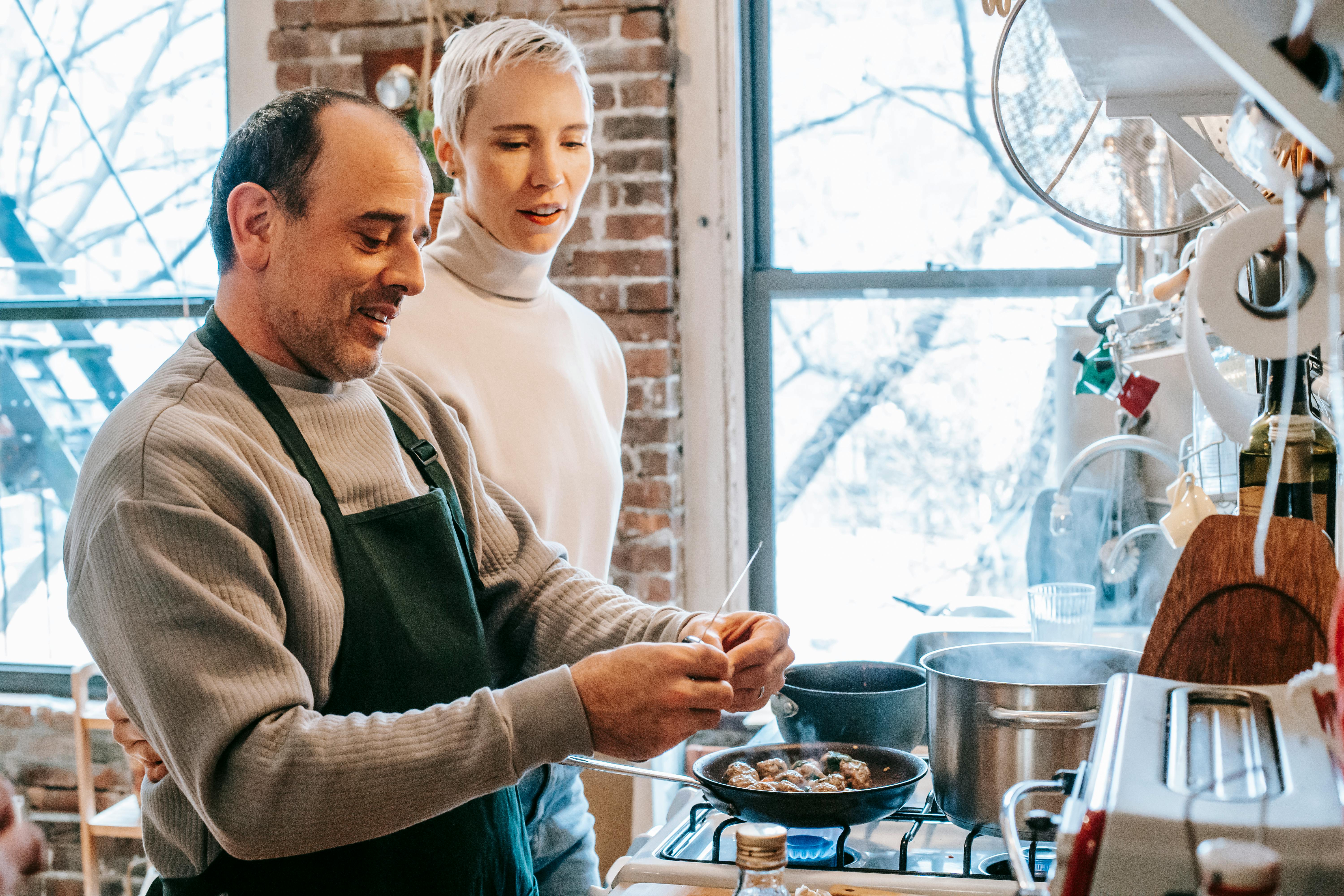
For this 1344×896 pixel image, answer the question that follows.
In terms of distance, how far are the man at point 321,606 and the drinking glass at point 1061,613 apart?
0.73m

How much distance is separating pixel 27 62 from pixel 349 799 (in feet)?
9.53

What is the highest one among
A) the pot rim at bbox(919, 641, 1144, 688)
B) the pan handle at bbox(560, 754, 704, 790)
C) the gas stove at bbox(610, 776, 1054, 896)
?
the pot rim at bbox(919, 641, 1144, 688)

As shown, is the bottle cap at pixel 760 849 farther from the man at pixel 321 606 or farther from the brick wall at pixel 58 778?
the brick wall at pixel 58 778

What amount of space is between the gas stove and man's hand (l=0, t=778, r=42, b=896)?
0.69 metres

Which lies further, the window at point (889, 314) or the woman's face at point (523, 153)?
the window at point (889, 314)

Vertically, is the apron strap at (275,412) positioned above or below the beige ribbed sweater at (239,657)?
above

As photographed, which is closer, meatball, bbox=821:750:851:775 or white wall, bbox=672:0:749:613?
meatball, bbox=821:750:851:775

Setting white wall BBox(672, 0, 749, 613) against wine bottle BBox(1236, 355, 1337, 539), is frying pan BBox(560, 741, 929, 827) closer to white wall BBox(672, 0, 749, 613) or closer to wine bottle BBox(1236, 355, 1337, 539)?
wine bottle BBox(1236, 355, 1337, 539)

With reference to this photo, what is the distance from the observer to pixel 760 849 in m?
0.88

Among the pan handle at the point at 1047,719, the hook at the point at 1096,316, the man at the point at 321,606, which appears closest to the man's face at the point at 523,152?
the man at the point at 321,606

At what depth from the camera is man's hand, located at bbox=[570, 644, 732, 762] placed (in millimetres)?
1153

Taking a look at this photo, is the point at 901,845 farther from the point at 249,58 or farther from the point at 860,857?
the point at 249,58

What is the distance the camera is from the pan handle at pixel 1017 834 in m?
0.66

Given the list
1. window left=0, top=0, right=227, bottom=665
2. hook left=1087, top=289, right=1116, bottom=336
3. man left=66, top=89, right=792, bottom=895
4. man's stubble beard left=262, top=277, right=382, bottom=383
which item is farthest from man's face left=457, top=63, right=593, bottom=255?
Answer: window left=0, top=0, right=227, bottom=665
